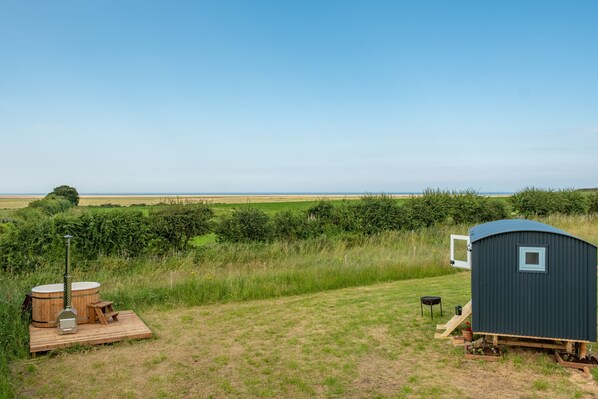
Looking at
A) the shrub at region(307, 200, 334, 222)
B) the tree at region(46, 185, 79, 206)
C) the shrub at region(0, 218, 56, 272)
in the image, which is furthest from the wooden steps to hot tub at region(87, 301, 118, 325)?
the tree at region(46, 185, 79, 206)

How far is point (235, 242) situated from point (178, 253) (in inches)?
78.3

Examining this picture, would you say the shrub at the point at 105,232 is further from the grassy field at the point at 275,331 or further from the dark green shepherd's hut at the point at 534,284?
the dark green shepherd's hut at the point at 534,284

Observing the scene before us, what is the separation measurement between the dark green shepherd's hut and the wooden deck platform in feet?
15.8

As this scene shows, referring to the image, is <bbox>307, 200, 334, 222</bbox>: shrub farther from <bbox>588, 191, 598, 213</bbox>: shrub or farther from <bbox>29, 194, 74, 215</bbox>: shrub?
<bbox>588, 191, 598, 213</bbox>: shrub

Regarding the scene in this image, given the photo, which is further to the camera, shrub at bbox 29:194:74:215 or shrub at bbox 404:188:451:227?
shrub at bbox 29:194:74:215

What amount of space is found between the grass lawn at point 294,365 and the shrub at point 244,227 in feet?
18.9

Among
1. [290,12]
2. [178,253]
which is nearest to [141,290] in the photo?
[178,253]

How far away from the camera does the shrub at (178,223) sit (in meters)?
12.4

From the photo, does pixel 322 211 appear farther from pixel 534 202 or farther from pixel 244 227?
pixel 534 202

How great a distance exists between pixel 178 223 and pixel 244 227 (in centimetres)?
206

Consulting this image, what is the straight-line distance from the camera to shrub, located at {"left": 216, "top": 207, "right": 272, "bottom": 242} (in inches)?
534

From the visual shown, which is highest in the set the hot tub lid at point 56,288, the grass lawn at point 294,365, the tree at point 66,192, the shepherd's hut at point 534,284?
the tree at point 66,192

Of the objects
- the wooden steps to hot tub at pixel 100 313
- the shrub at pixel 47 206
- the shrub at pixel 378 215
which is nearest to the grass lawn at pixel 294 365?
the wooden steps to hot tub at pixel 100 313

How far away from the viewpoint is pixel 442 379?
4.86m
